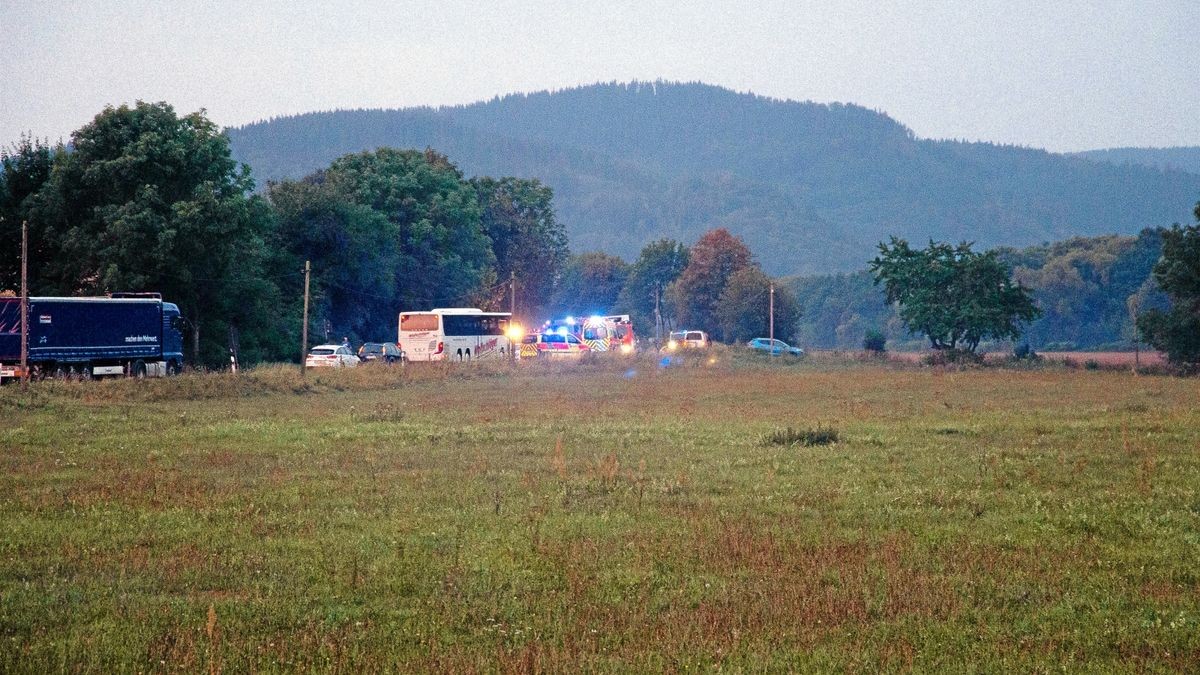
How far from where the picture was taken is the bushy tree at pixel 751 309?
→ 127m

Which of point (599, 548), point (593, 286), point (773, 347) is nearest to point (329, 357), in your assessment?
point (773, 347)

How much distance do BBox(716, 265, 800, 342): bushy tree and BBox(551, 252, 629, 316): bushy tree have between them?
59.6 m

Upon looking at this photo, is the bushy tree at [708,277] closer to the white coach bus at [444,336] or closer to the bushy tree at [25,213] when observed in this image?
the white coach bus at [444,336]

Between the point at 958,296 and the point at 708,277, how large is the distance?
179 feet

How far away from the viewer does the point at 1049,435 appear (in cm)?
2645

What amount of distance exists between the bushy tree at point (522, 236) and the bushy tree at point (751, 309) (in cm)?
2075

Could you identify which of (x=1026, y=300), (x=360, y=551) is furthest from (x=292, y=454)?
(x=1026, y=300)

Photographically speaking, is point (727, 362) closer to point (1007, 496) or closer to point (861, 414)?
point (861, 414)

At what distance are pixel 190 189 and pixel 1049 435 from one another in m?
53.1

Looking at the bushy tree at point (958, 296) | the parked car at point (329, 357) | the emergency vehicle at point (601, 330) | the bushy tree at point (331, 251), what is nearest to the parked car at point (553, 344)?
the emergency vehicle at point (601, 330)

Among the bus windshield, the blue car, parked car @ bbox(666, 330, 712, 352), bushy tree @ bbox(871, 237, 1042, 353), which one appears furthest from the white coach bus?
bushy tree @ bbox(871, 237, 1042, 353)

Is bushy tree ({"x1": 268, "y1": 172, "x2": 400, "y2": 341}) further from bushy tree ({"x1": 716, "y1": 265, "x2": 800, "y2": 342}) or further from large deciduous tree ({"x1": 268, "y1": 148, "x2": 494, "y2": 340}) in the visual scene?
bushy tree ({"x1": 716, "y1": 265, "x2": 800, "y2": 342})

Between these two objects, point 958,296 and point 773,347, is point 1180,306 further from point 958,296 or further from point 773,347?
point 773,347

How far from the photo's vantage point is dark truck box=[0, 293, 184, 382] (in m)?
45.9
